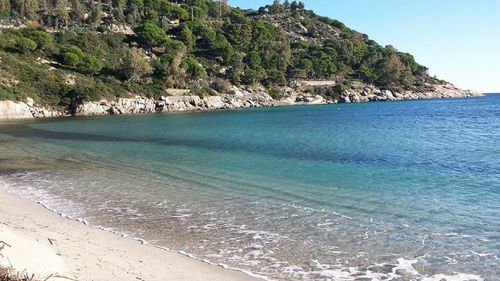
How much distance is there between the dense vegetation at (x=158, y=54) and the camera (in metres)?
75.7

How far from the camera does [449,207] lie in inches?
487

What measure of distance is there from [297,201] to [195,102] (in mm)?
76727

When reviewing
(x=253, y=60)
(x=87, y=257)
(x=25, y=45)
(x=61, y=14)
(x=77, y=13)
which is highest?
(x=77, y=13)

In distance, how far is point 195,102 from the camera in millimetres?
88562

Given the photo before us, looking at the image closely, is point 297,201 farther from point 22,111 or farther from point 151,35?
point 151,35

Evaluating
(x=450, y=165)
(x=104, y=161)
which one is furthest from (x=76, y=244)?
(x=450, y=165)

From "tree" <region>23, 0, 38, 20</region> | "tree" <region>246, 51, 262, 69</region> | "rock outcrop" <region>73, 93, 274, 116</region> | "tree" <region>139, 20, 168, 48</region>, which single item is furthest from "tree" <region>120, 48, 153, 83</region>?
"tree" <region>246, 51, 262, 69</region>

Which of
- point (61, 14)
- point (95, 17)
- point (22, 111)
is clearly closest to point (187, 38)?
point (95, 17)

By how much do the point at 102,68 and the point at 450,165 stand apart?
78728 millimetres

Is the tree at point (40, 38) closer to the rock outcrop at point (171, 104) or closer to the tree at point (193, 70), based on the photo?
the rock outcrop at point (171, 104)

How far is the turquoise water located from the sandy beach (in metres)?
0.59

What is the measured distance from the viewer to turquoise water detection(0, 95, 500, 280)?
8.62 m

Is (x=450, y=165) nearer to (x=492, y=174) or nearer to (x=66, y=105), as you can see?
(x=492, y=174)

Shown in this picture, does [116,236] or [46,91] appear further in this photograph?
[46,91]
